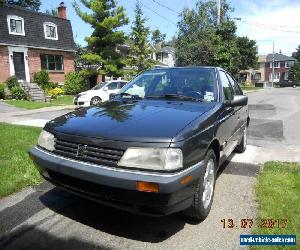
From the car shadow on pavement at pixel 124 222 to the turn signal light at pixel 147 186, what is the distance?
2.52 ft

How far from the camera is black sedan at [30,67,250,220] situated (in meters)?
2.99

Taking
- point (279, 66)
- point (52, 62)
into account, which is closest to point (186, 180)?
point (52, 62)

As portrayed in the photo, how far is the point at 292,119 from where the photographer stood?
1229cm

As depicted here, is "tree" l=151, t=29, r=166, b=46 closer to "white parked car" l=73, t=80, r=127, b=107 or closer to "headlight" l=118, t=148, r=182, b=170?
"white parked car" l=73, t=80, r=127, b=107

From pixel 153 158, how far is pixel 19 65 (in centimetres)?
2469

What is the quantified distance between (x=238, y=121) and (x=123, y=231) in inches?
117

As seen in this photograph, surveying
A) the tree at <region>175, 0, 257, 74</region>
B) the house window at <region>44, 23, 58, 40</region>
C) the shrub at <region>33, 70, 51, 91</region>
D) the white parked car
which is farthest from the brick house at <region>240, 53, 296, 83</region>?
the white parked car

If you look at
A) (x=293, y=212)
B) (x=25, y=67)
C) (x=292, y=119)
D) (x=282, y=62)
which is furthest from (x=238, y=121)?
(x=282, y=62)

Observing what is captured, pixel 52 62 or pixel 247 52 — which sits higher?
pixel 247 52

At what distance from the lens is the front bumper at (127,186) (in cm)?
294

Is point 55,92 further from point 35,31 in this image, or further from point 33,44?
point 35,31

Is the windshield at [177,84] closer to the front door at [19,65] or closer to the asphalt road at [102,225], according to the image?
the asphalt road at [102,225]

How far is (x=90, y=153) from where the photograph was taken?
3238mm

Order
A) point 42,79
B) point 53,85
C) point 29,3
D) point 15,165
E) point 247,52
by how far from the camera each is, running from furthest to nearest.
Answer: point 247,52
point 29,3
point 53,85
point 42,79
point 15,165
